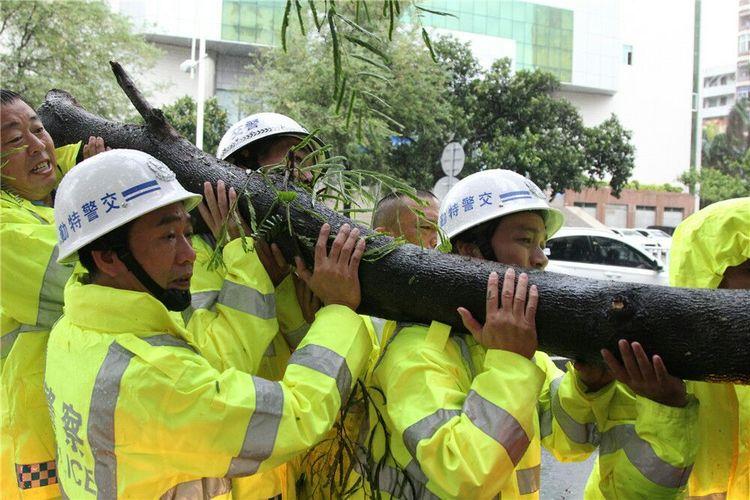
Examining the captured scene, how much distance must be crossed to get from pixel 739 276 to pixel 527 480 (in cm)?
100

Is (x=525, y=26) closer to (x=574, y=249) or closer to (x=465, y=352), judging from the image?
(x=574, y=249)

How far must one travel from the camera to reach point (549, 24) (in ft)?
163

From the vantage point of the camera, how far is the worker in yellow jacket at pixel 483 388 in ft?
6.12

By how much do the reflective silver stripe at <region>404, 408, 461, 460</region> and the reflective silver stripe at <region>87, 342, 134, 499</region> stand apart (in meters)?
0.78

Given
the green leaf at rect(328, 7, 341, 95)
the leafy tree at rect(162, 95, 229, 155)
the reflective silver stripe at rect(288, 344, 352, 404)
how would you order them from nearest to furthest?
the green leaf at rect(328, 7, 341, 95)
the reflective silver stripe at rect(288, 344, 352, 404)
the leafy tree at rect(162, 95, 229, 155)

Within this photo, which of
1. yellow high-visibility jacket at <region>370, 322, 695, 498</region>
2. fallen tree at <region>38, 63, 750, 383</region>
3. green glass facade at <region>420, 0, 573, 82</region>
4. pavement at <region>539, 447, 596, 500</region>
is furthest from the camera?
green glass facade at <region>420, 0, 573, 82</region>

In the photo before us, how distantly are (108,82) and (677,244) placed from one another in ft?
70.3

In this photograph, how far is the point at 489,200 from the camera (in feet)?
7.82

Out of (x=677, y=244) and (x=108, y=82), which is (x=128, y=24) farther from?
(x=677, y=244)

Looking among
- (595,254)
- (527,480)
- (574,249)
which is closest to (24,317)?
(527,480)

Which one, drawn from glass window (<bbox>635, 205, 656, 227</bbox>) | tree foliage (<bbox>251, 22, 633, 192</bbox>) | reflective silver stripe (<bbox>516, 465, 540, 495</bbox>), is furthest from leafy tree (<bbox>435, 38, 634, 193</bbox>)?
reflective silver stripe (<bbox>516, 465, 540, 495</bbox>)

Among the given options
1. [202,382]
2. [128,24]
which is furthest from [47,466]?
[128,24]

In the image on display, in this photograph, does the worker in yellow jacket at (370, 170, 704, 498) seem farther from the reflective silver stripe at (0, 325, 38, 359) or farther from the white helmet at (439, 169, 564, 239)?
the reflective silver stripe at (0, 325, 38, 359)

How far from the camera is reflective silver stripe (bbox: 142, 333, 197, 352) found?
1904 millimetres
